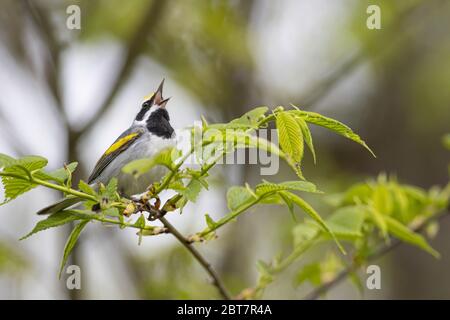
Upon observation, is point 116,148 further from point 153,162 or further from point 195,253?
point 153,162

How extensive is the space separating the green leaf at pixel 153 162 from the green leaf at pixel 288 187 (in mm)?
317

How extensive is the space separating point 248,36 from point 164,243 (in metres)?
2.09

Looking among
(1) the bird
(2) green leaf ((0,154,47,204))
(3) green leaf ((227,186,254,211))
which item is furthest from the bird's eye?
(2) green leaf ((0,154,47,204))

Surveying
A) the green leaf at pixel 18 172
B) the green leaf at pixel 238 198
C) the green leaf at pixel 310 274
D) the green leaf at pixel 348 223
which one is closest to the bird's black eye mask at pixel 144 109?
the green leaf at pixel 310 274

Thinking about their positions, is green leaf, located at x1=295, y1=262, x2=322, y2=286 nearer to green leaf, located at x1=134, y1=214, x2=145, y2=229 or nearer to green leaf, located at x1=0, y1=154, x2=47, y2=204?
green leaf, located at x1=134, y1=214, x2=145, y2=229

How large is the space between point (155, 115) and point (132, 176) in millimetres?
1173

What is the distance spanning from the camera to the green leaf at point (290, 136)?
1832mm

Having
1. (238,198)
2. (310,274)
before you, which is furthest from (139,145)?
(238,198)

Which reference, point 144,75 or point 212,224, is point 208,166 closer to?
point 212,224

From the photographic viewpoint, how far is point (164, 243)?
6105 millimetres

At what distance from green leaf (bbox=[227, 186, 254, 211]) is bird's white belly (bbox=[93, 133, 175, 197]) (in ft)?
2.47

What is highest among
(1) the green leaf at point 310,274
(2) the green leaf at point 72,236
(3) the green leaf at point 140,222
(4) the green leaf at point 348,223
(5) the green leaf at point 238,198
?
(5) the green leaf at point 238,198

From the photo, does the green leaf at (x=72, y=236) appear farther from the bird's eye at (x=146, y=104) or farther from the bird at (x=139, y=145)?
the bird's eye at (x=146, y=104)

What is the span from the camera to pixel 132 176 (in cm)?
323
